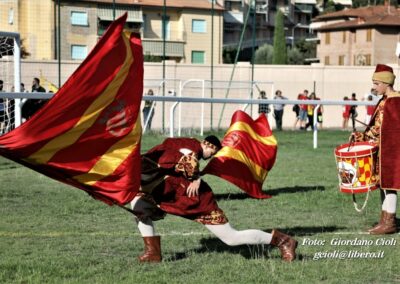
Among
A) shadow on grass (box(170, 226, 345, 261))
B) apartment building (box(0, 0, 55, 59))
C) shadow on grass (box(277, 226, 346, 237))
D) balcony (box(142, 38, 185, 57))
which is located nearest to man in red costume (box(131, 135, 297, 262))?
shadow on grass (box(170, 226, 345, 261))

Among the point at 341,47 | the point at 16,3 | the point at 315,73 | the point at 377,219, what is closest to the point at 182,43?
the point at 315,73

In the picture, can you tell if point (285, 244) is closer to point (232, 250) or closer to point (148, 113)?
point (232, 250)

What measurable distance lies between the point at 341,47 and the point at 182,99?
83.4 metres

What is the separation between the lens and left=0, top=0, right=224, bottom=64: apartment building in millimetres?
35531

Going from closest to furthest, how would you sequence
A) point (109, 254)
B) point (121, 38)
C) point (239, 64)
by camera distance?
point (121, 38)
point (109, 254)
point (239, 64)

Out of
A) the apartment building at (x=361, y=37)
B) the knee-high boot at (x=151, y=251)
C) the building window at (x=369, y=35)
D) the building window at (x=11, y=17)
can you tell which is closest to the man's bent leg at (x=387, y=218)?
the knee-high boot at (x=151, y=251)

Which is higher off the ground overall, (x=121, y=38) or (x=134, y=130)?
(x=121, y=38)

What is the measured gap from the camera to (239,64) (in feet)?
130

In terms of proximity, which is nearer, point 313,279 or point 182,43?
point 313,279

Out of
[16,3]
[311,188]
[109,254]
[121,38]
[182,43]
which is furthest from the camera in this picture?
[182,43]

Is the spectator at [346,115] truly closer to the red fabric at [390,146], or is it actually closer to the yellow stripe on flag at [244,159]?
the yellow stripe on flag at [244,159]

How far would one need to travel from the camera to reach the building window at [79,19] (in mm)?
43275

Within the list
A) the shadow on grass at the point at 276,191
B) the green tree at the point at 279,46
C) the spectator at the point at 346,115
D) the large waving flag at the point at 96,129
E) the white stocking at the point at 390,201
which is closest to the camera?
the large waving flag at the point at 96,129

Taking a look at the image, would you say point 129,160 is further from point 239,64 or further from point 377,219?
point 239,64
